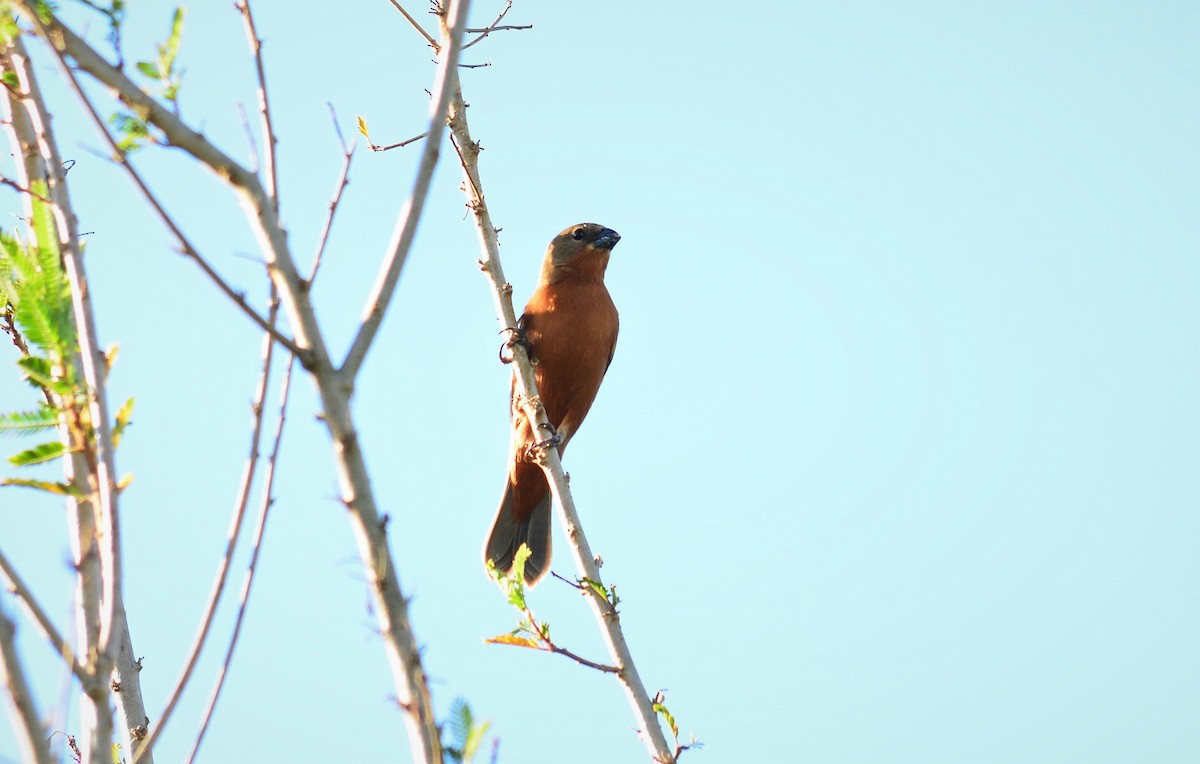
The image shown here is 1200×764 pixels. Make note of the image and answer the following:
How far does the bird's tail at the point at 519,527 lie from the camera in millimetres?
7328

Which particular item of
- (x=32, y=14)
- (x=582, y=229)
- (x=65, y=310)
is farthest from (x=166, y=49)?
(x=582, y=229)

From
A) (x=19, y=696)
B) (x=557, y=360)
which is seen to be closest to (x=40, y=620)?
(x=19, y=696)

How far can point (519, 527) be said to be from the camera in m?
7.48

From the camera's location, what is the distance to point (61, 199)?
94.4 inches

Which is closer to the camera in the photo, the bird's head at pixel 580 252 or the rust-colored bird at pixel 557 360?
the rust-colored bird at pixel 557 360

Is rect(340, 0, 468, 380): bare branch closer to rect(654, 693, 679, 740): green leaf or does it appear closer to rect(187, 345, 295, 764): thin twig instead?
rect(187, 345, 295, 764): thin twig

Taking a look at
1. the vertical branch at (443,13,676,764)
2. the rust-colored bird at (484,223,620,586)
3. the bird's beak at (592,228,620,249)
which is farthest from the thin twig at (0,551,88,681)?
the bird's beak at (592,228,620,249)

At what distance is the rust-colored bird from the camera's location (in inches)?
271

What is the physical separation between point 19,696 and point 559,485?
3.07 m

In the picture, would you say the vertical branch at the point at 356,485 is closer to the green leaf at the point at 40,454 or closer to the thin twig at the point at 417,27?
the green leaf at the point at 40,454

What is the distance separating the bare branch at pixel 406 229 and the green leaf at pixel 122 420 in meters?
0.50

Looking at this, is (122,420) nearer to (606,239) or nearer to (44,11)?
(44,11)

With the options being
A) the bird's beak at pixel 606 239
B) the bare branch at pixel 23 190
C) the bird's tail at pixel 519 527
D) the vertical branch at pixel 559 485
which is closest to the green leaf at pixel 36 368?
the bare branch at pixel 23 190

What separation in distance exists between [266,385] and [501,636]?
6.51 feet
